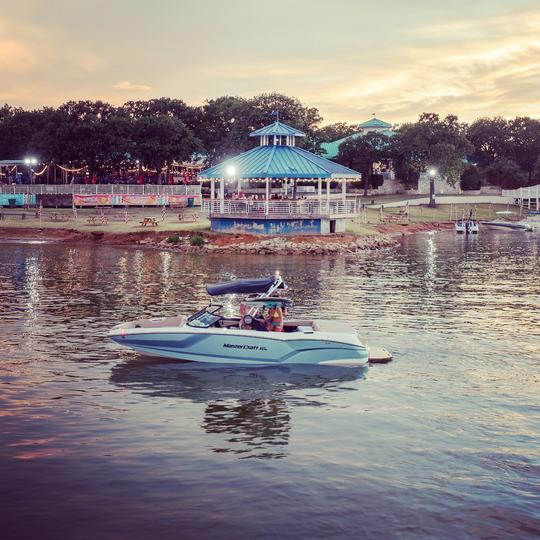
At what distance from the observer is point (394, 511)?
43.7ft

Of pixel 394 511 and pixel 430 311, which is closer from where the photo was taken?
pixel 394 511

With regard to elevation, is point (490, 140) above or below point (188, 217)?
above

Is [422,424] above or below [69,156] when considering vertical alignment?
below

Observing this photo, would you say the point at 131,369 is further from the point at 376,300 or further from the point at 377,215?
the point at 377,215

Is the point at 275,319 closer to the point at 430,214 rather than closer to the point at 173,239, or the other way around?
the point at 173,239

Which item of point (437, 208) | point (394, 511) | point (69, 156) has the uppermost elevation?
point (69, 156)

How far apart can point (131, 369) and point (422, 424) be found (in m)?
9.46

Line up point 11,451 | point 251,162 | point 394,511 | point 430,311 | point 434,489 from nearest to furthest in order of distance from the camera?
point 394,511, point 434,489, point 11,451, point 430,311, point 251,162

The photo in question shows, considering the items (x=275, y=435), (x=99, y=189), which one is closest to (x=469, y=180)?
(x=99, y=189)

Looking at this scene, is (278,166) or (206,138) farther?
(206,138)

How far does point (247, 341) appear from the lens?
906 inches

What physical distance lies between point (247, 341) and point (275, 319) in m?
1.11

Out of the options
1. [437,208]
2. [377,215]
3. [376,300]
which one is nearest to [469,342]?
[376,300]

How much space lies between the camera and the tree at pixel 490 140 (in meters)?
140
